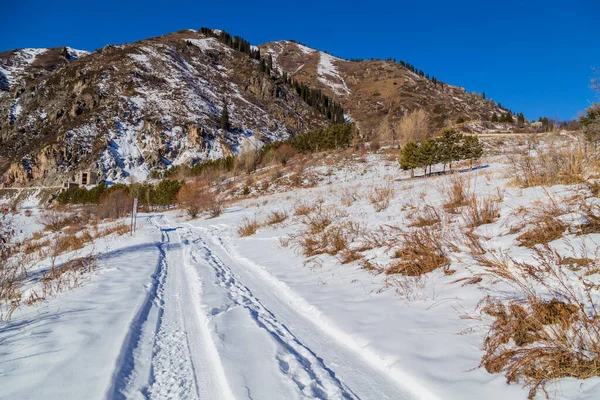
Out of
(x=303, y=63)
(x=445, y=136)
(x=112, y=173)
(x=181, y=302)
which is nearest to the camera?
(x=181, y=302)

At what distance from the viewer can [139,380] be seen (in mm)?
2088

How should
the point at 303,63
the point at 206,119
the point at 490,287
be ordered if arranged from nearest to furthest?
the point at 490,287 → the point at 206,119 → the point at 303,63

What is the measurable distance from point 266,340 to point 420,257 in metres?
2.31

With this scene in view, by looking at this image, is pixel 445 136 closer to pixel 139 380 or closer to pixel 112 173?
pixel 139 380

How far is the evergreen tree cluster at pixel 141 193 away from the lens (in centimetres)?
3728

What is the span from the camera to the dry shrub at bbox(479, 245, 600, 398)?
1.70m

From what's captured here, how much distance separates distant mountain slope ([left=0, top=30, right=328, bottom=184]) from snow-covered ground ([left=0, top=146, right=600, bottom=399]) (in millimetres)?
61208

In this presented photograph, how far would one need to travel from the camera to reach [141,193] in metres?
43.1

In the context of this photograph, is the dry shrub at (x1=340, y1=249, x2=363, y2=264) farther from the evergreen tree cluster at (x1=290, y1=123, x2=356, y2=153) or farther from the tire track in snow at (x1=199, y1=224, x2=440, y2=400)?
the evergreen tree cluster at (x1=290, y1=123, x2=356, y2=153)

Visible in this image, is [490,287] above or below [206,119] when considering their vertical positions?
below

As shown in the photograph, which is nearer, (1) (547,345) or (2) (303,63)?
(1) (547,345)

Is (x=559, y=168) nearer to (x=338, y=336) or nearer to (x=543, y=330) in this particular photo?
(x=543, y=330)

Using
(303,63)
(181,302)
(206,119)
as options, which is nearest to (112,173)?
(206,119)

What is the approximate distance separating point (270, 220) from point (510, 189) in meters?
7.65
